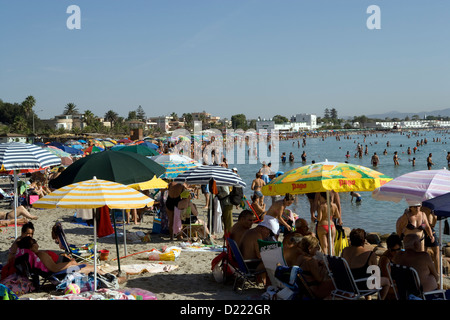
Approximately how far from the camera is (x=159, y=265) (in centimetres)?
764

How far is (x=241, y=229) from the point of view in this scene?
6.75 meters

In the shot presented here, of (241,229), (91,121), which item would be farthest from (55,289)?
(91,121)

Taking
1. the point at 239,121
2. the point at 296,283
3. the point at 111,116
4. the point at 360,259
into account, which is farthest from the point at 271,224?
the point at 239,121

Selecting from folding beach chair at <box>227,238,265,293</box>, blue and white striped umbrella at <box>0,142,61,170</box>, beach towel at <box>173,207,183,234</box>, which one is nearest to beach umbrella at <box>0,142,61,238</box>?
blue and white striped umbrella at <box>0,142,61,170</box>

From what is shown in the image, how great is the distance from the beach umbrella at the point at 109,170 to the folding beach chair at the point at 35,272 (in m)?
1.34

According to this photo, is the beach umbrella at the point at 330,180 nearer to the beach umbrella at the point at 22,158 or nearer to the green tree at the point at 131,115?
the beach umbrella at the point at 22,158

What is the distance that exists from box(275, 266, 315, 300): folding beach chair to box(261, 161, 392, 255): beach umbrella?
3.90 ft

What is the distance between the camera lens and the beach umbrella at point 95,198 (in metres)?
5.29

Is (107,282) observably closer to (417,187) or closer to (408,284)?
(408,284)

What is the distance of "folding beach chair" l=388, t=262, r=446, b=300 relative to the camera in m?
4.86

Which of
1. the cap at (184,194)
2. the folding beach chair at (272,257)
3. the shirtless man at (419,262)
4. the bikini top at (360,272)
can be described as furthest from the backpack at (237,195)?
the shirtless man at (419,262)

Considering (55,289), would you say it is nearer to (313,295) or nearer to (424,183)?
(313,295)

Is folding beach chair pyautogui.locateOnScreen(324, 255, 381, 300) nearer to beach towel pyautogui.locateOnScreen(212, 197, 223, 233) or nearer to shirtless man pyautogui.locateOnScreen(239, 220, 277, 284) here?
shirtless man pyautogui.locateOnScreen(239, 220, 277, 284)

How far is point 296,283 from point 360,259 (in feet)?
2.70
